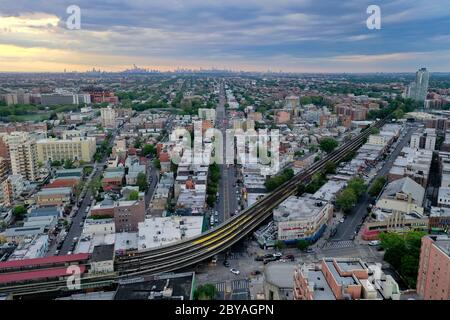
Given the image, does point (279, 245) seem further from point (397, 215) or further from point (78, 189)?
point (78, 189)

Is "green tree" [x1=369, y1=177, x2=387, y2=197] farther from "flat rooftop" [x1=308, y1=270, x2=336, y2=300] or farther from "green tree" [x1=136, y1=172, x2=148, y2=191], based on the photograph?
"flat rooftop" [x1=308, y1=270, x2=336, y2=300]

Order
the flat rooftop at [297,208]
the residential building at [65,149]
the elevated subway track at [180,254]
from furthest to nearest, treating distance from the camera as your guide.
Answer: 1. the residential building at [65,149]
2. the flat rooftop at [297,208]
3. the elevated subway track at [180,254]

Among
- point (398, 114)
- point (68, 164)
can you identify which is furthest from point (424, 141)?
point (68, 164)

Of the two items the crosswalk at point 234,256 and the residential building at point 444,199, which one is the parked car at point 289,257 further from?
the residential building at point 444,199

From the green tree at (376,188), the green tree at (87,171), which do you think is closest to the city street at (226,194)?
the green tree at (376,188)

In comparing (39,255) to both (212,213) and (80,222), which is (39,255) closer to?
(80,222)

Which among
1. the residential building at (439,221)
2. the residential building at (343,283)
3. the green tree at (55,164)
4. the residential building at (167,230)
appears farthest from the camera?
the green tree at (55,164)

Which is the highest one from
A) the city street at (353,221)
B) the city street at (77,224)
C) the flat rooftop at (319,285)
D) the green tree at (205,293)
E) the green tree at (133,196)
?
the flat rooftop at (319,285)
